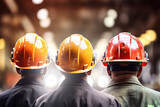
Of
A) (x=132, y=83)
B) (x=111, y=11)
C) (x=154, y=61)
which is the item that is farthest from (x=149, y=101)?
(x=154, y=61)

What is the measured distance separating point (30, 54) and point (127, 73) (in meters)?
1.74

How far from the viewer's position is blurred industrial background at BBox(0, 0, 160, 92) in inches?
739

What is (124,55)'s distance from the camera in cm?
Result: 467

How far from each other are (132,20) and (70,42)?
67.9ft

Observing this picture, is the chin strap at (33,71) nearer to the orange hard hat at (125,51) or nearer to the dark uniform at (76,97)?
the dark uniform at (76,97)

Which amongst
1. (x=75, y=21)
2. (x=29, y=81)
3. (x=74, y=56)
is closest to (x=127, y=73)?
(x=74, y=56)

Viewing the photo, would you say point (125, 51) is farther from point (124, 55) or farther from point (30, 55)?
point (30, 55)

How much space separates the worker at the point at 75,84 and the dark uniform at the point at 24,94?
490 mm

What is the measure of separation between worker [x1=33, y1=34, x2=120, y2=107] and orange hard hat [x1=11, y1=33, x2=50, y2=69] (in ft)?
2.30

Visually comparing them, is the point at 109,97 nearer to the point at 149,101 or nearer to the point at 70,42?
the point at 149,101

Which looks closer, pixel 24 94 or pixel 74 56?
A: pixel 74 56

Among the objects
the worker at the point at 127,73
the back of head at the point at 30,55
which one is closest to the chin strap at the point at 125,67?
the worker at the point at 127,73

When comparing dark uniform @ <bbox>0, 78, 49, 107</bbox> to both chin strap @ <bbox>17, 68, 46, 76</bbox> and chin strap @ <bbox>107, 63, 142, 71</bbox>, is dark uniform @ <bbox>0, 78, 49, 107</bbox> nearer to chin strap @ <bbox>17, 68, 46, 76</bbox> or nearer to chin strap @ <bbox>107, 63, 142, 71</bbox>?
chin strap @ <bbox>17, 68, 46, 76</bbox>

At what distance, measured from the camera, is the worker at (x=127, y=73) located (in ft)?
13.8
